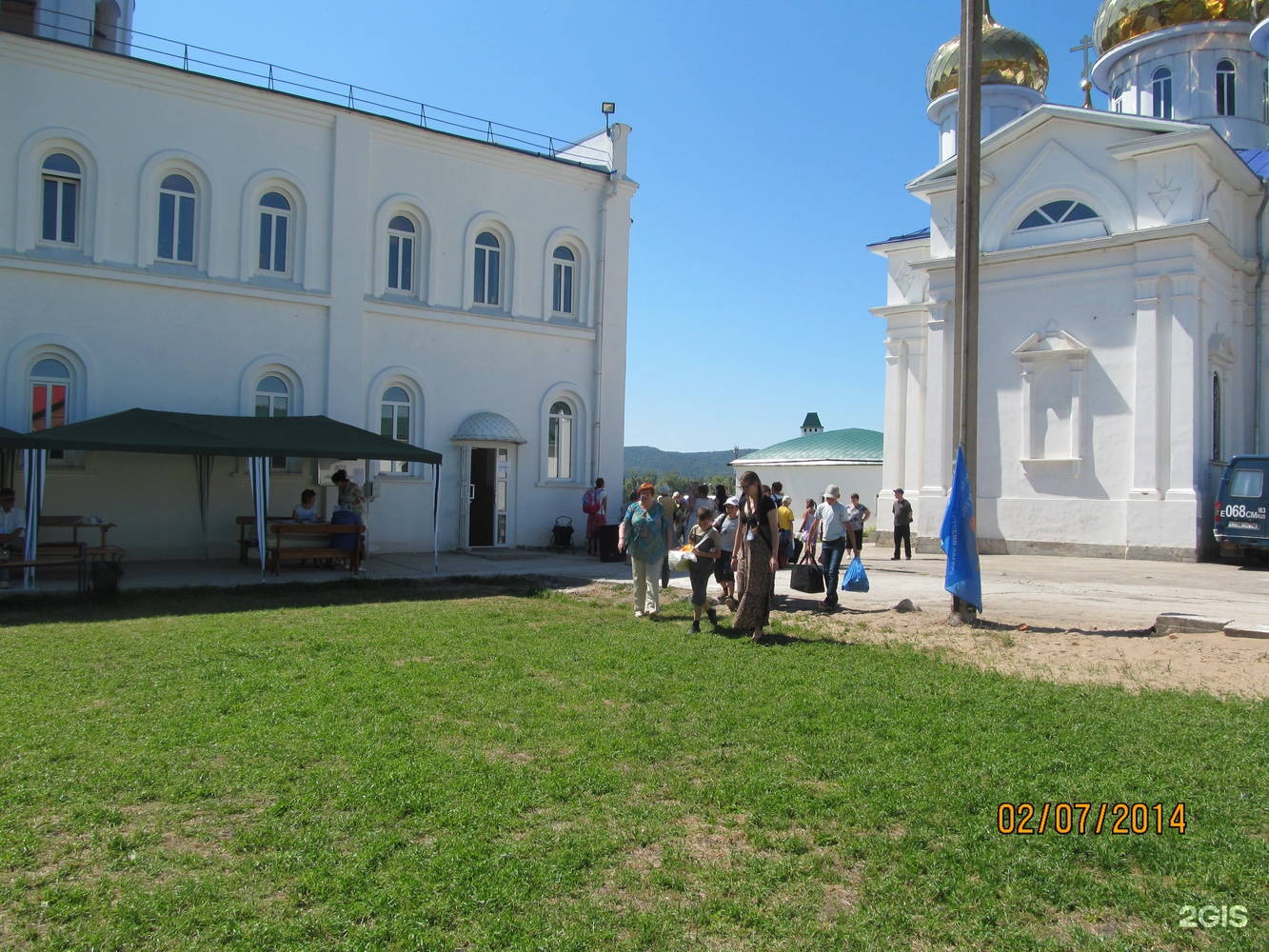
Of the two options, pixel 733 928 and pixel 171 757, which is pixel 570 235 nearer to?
pixel 171 757

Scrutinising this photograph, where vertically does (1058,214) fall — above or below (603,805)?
above

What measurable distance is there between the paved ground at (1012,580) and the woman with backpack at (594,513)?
503 mm

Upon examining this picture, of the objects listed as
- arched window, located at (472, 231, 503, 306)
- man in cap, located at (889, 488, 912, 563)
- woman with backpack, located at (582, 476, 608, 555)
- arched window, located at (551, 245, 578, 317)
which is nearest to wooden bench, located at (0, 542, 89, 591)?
woman with backpack, located at (582, 476, 608, 555)

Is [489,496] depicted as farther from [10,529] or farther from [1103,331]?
[1103,331]

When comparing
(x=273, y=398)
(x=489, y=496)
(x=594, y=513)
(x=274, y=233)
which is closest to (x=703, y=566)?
(x=594, y=513)

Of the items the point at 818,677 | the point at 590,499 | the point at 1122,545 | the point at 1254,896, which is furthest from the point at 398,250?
the point at 1254,896

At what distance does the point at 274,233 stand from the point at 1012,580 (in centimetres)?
1561

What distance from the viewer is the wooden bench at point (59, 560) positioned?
12.5 meters

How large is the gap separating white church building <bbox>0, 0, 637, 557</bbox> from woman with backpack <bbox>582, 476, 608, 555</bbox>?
3.77 ft

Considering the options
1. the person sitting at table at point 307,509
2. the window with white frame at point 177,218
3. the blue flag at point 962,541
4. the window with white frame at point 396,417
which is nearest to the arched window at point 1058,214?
the blue flag at point 962,541

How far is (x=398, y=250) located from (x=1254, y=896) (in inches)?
750

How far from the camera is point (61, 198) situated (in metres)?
16.6

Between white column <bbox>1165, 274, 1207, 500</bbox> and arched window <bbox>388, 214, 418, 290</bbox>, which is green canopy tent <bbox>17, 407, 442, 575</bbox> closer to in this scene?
arched window <bbox>388, 214, 418, 290</bbox>

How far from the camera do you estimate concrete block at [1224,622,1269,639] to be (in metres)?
9.45
